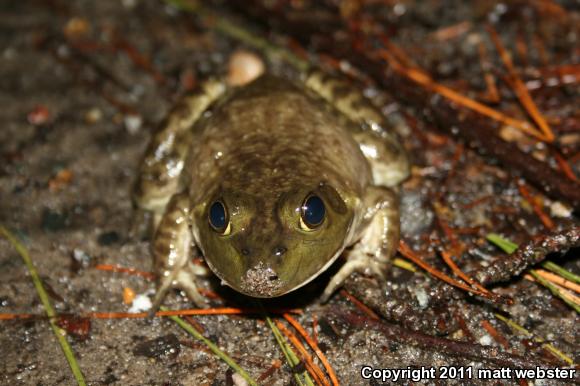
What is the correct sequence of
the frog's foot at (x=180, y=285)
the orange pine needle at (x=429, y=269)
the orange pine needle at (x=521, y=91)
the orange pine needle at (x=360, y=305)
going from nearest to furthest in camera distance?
the orange pine needle at (x=429, y=269)
the orange pine needle at (x=360, y=305)
the frog's foot at (x=180, y=285)
the orange pine needle at (x=521, y=91)

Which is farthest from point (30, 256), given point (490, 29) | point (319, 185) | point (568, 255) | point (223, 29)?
point (490, 29)

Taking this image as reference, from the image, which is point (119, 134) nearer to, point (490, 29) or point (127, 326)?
point (127, 326)

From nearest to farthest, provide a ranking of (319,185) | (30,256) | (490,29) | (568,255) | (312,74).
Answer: (319,185) < (568,255) < (30,256) < (312,74) < (490,29)

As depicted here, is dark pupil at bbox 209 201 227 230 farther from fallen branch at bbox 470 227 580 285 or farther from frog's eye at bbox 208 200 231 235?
fallen branch at bbox 470 227 580 285

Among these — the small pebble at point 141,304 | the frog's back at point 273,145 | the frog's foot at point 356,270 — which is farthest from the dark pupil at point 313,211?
the small pebble at point 141,304

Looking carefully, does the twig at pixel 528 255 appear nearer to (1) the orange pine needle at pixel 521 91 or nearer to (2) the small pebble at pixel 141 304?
(1) the orange pine needle at pixel 521 91

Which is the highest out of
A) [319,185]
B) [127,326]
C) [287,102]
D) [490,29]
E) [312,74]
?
[490,29]

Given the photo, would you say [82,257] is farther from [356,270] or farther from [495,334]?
[495,334]
